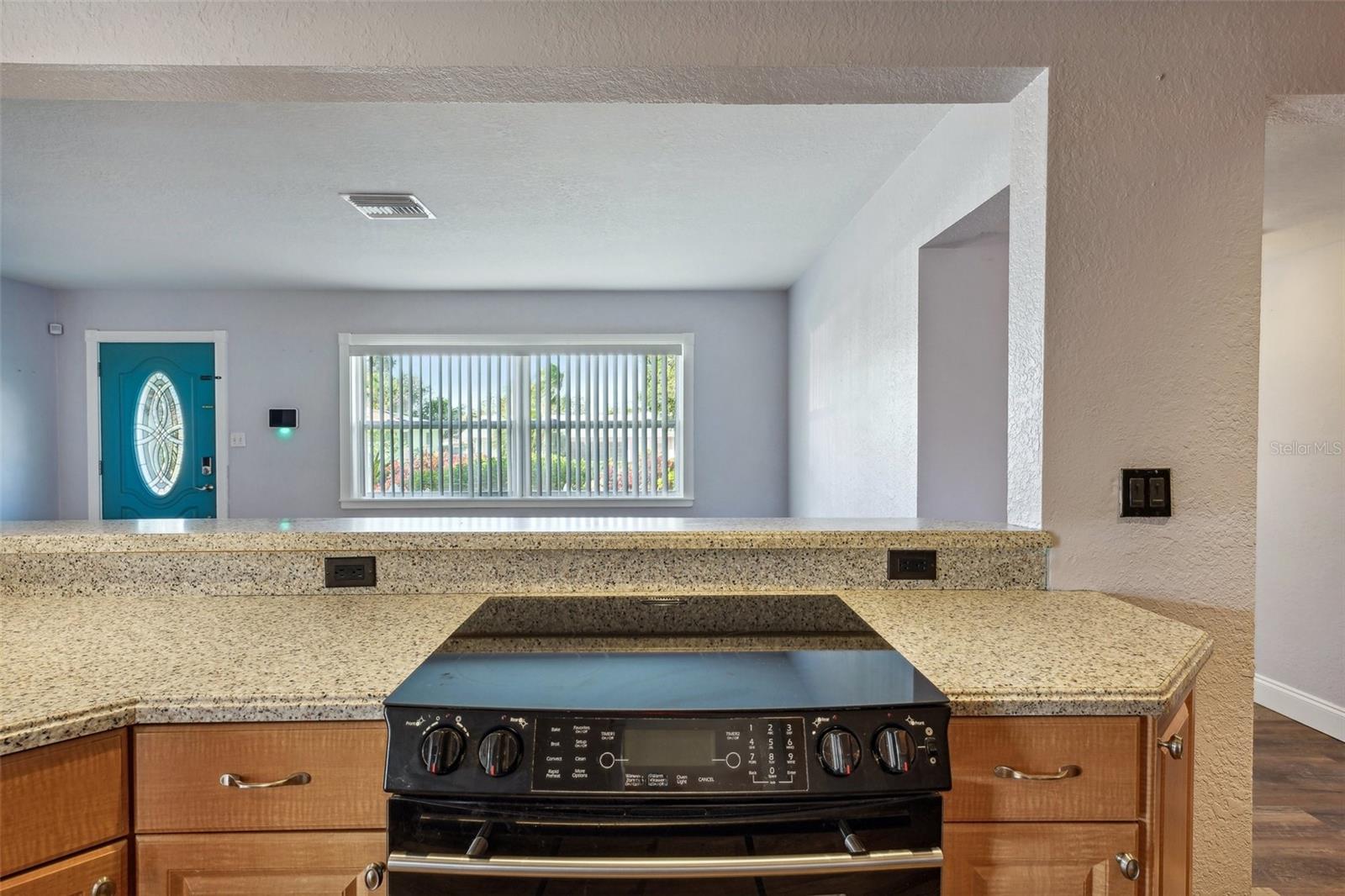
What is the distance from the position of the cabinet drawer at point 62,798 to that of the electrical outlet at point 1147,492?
6.24ft

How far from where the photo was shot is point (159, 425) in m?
5.68

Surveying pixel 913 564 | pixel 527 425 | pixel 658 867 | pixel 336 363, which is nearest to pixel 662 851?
pixel 658 867

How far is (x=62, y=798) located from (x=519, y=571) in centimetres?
85

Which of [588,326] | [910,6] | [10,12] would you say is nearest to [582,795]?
[910,6]

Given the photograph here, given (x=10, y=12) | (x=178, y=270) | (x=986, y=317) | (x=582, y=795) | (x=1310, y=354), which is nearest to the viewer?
(x=582, y=795)

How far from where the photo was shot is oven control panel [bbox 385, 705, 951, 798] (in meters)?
0.95

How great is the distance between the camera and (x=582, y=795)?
95cm

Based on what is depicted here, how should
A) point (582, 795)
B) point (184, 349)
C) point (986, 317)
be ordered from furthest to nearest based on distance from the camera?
point (184, 349) < point (986, 317) < point (582, 795)

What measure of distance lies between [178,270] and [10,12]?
12.8ft

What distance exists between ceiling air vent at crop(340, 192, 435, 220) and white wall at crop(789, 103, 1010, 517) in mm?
2173

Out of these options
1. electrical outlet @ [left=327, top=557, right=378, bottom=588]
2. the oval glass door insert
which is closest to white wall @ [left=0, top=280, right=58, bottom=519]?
the oval glass door insert

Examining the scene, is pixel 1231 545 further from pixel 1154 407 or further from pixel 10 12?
pixel 10 12

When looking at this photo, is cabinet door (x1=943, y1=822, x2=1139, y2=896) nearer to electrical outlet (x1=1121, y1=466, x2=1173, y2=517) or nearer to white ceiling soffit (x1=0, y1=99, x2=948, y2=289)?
electrical outlet (x1=1121, y1=466, x2=1173, y2=517)

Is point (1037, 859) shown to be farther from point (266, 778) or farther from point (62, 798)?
point (62, 798)
